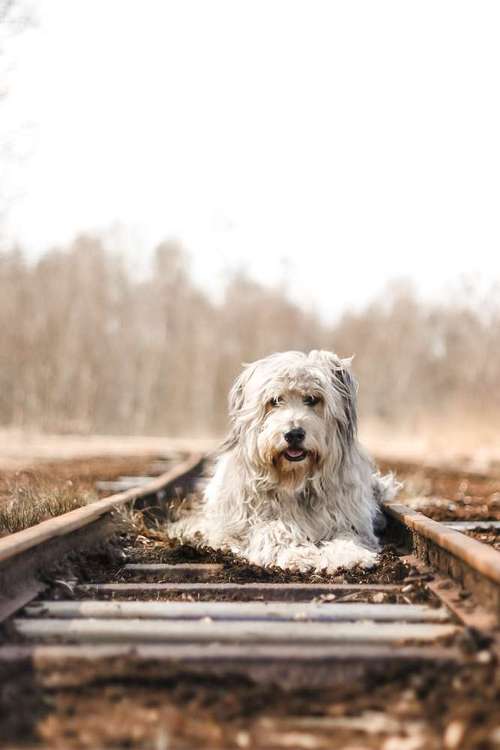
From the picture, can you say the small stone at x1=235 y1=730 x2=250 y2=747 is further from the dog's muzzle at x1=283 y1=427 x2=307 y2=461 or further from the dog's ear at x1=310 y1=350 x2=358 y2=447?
the dog's ear at x1=310 y1=350 x2=358 y2=447

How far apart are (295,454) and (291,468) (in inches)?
4.6

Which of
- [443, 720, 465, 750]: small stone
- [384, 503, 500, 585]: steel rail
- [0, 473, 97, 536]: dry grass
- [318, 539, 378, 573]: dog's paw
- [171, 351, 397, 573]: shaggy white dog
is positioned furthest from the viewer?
[171, 351, 397, 573]: shaggy white dog

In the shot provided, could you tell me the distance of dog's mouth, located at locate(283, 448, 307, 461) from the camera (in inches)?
207

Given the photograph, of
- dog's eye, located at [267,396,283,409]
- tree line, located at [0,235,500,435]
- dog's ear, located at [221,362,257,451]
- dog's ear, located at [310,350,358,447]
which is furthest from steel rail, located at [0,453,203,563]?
tree line, located at [0,235,500,435]

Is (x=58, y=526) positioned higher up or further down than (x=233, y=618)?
higher up

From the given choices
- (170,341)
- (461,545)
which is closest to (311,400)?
(461,545)

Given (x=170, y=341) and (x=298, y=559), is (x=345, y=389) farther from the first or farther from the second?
(x=170, y=341)

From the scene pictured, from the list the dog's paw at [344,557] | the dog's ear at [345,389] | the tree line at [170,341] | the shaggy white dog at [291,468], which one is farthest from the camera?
the tree line at [170,341]

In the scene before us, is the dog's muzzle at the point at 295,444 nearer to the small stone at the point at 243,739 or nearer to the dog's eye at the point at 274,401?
the dog's eye at the point at 274,401

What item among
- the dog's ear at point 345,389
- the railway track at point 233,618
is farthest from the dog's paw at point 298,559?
the dog's ear at point 345,389

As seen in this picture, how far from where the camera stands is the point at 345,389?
224 inches

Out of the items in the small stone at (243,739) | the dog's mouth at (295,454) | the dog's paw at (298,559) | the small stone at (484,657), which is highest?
the dog's mouth at (295,454)

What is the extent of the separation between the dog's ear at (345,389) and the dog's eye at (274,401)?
403mm

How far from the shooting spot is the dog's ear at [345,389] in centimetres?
561
